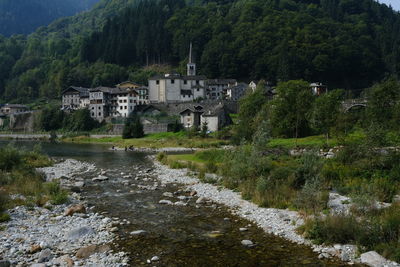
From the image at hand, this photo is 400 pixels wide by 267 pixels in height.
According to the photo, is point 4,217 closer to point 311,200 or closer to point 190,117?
point 311,200

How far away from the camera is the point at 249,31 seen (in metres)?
140

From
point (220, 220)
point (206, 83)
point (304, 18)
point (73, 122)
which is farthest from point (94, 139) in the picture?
point (304, 18)

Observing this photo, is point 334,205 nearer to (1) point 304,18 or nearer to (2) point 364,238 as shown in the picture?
(2) point 364,238

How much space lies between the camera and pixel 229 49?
5202 inches

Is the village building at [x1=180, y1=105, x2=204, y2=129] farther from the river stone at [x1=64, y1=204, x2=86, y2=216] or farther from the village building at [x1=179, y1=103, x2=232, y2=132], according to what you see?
the river stone at [x1=64, y1=204, x2=86, y2=216]

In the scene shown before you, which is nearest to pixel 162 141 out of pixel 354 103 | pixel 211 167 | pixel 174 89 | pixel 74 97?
pixel 211 167

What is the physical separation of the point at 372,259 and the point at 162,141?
56.4 meters

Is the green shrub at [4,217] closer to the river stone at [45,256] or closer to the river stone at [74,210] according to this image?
the river stone at [74,210]

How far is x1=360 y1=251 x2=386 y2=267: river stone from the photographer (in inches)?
443

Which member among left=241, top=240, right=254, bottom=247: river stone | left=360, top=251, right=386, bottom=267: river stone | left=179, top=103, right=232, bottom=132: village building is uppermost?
left=179, top=103, right=232, bottom=132: village building

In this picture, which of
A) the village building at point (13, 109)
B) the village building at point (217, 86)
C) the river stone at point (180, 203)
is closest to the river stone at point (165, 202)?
the river stone at point (180, 203)

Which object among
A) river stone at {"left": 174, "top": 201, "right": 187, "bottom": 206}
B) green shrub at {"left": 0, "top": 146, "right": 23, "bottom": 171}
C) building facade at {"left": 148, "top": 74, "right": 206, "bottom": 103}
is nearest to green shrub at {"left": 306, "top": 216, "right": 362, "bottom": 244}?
river stone at {"left": 174, "top": 201, "right": 187, "bottom": 206}

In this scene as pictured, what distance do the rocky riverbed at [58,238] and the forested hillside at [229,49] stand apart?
106 meters

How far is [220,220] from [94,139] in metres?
70.3
